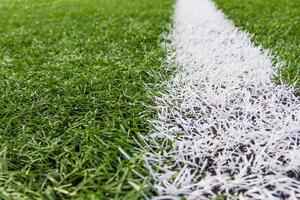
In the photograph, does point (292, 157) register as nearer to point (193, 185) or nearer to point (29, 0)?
point (193, 185)

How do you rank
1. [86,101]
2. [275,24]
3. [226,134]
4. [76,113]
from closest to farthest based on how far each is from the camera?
[226,134], [76,113], [86,101], [275,24]

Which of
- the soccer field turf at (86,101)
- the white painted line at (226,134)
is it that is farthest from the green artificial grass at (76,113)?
the white painted line at (226,134)

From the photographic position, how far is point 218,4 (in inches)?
281

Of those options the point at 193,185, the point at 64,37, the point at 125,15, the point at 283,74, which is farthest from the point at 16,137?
the point at 125,15

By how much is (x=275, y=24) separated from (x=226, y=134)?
2.94 m

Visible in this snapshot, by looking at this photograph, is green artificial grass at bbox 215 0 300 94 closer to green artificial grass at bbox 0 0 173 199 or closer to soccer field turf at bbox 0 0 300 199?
soccer field turf at bbox 0 0 300 199

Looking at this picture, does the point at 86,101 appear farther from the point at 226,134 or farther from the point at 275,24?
the point at 275,24

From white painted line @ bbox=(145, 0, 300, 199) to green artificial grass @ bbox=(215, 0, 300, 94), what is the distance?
0.46 feet

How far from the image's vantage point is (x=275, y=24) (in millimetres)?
4496

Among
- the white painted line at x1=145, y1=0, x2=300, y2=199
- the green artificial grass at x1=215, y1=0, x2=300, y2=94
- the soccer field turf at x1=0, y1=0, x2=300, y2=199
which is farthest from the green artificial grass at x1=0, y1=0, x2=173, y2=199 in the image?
the green artificial grass at x1=215, y1=0, x2=300, y2=94

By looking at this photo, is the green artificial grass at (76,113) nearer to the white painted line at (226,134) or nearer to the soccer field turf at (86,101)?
the soccer field turf at (86,101)

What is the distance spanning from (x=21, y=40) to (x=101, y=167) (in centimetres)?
336

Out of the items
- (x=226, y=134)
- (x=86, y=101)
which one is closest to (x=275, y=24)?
(x=86, y=101)

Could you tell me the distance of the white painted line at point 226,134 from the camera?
4.78 ft
